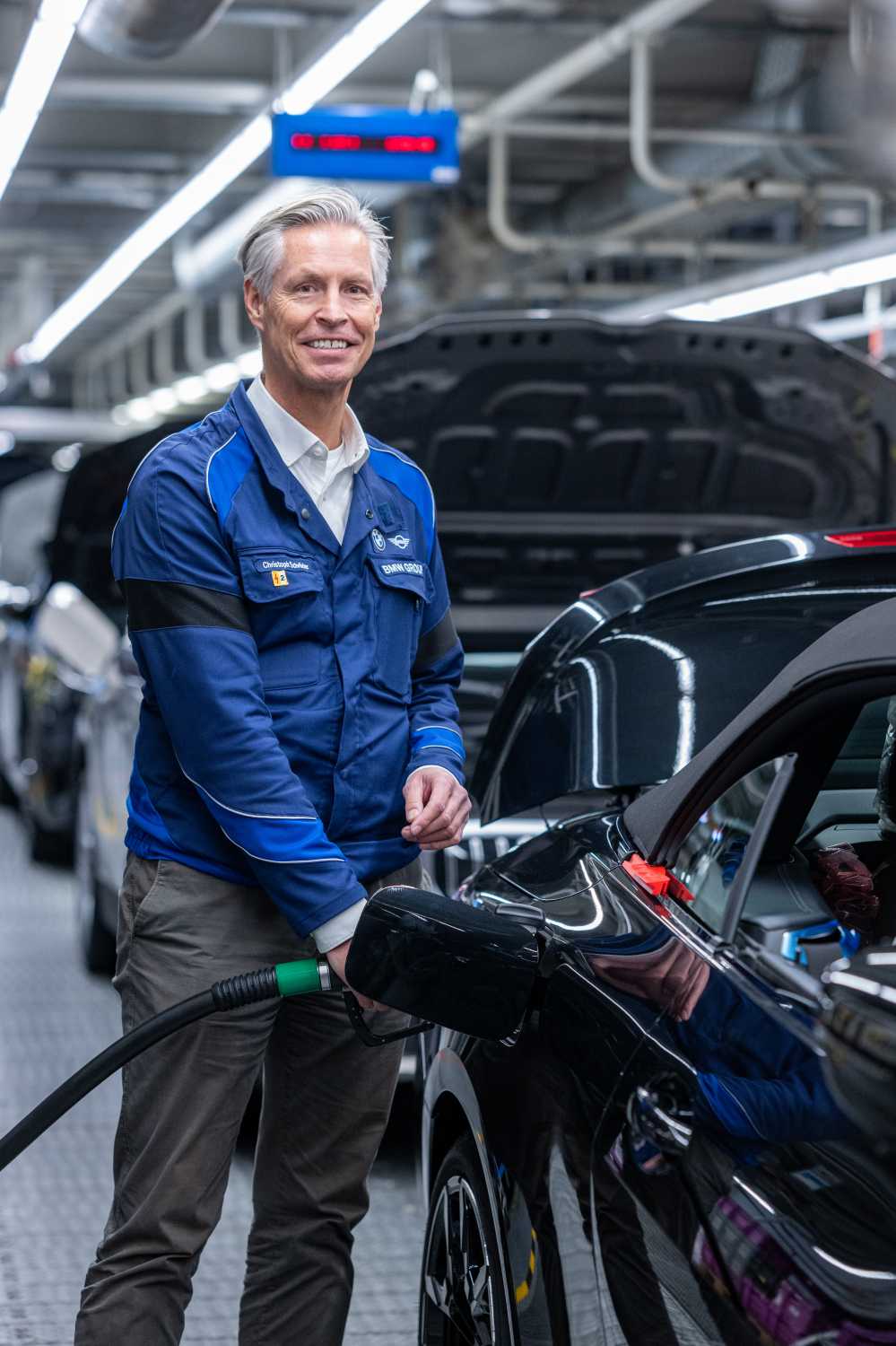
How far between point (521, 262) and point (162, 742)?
1329 cm

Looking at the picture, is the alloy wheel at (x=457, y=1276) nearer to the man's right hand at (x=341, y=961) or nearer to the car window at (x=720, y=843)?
the man's right hand at (x=341, y=961)

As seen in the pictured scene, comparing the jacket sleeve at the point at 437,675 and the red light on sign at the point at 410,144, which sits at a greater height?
the red light on sign at the point at 410,144

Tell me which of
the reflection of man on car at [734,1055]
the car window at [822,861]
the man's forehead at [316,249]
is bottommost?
the reflection of man on car at [734,1055]

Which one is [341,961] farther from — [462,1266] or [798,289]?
[798,289]

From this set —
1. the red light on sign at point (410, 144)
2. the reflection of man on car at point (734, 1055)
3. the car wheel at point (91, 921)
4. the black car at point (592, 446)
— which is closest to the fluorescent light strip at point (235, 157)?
the red light on sign at point (410, 144)

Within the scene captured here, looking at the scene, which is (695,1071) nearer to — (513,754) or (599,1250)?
(599,1250)

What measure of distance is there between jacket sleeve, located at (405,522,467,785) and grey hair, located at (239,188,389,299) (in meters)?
0.45

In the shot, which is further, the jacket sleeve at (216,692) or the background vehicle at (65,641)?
the background vehicle at (65,641)

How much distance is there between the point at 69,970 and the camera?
6277 millimetres

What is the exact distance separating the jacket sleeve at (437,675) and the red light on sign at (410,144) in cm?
664

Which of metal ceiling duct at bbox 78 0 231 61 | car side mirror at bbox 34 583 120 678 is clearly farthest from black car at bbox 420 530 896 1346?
metal ceiling duct at bbox 78 0 231 61

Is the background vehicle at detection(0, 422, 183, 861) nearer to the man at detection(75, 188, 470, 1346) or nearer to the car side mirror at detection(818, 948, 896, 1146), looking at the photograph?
the man at detection(75, 188, 470, 1346)

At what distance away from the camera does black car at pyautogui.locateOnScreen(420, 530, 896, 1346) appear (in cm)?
150

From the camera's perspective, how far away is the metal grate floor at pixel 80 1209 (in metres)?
3.38
